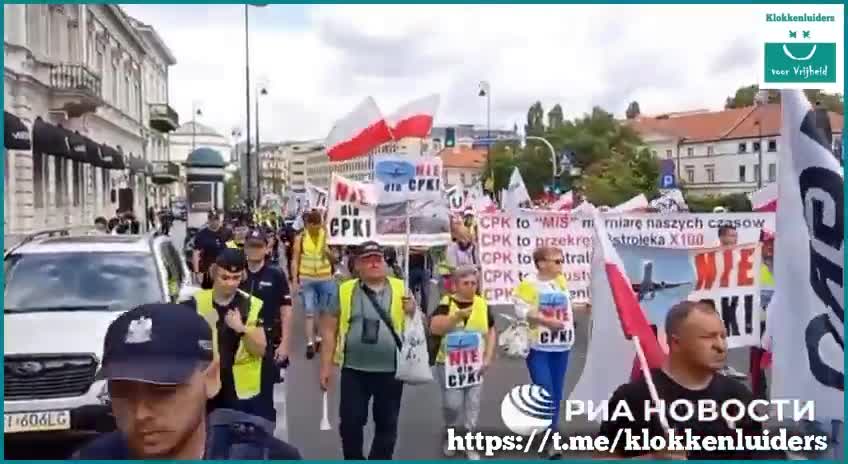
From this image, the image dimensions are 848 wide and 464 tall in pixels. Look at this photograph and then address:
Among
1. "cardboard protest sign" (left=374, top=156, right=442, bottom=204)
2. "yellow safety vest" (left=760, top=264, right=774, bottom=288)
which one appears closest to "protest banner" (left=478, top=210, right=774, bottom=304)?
"yellow safety vest" (left=760, top=264, right=774, bottom=288)

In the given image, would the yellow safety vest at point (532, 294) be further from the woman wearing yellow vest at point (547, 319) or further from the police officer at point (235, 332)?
the police officer at point (235, 332)

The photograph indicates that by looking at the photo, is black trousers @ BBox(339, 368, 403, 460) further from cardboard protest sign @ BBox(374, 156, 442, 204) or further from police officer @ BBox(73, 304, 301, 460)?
police officer @ BBox(73, 304, 301, 460)

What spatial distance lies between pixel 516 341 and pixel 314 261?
15.7 ft

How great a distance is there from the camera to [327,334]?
6.52 m

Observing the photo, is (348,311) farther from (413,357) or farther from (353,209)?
(353,209)

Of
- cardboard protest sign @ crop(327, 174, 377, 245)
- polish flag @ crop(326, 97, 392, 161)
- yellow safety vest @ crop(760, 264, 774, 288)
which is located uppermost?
polish flag @ crop(326, 97, 392, 161)

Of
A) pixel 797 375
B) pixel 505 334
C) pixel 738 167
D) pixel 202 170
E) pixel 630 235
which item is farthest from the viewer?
pixel 202 170

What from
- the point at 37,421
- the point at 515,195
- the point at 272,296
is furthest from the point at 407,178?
the point at 515,195

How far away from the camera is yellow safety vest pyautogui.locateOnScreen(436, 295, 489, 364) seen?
6539mm

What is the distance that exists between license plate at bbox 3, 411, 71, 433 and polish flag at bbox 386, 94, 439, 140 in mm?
2328

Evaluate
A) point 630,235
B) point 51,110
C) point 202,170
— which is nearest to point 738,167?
point 630,235

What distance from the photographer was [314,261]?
11.3 metres

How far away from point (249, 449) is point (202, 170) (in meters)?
11.8

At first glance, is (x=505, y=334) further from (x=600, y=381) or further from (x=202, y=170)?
(x=202, y=170)
